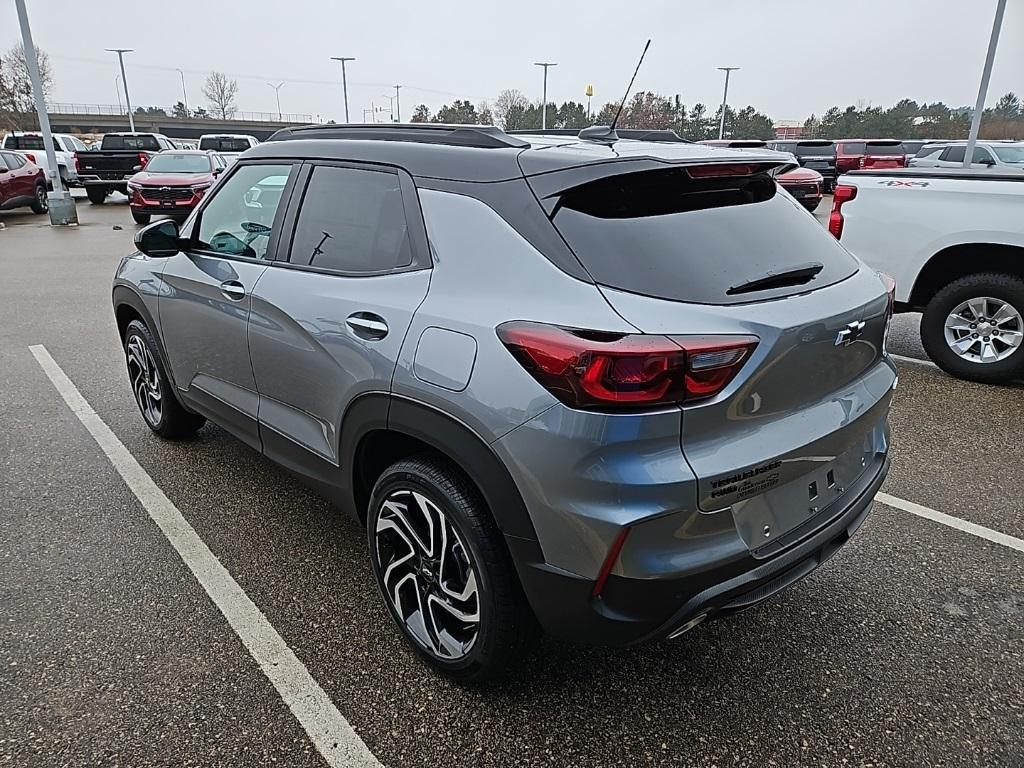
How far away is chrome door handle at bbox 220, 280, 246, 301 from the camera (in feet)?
10.1

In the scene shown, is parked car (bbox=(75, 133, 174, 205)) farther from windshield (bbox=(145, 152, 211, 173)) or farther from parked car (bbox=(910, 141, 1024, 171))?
parked car (bbox=(910, 141, 1024, 171))

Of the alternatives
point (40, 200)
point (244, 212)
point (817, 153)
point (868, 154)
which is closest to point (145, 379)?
point (244, 212)

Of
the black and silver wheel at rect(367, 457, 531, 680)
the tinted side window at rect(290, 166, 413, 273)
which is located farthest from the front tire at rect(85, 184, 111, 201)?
the black and silver wheel at rect(367, 457, 531, 680)

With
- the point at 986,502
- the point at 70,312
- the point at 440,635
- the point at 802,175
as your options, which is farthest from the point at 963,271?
the point at 802,175

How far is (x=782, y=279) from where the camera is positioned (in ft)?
7.22

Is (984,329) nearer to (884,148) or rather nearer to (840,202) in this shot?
(840,202)

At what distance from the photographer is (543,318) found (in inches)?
75.4

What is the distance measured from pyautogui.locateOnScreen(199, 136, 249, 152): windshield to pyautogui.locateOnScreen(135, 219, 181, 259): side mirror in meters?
20.5

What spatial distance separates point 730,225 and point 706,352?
2.16 ft

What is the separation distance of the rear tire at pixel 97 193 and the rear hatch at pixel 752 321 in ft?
72.6

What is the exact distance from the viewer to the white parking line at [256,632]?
216 cm

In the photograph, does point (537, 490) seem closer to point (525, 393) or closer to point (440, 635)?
point (525, 393)

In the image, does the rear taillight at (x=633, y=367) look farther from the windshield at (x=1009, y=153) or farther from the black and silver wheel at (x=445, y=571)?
the windshield at (x=1009, y=153)

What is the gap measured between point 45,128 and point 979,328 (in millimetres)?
17065
